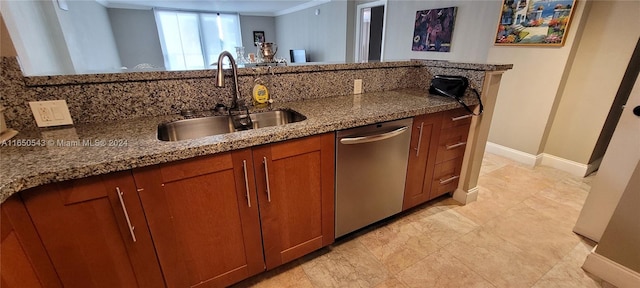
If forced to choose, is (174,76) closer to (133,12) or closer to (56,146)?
(56,146)

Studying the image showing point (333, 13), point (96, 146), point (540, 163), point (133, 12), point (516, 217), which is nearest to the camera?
point (96, 146)

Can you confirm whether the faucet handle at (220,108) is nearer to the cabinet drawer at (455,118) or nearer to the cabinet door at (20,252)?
the cabinet door at (20,252)

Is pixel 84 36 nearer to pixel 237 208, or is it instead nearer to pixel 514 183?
pixel 237 208

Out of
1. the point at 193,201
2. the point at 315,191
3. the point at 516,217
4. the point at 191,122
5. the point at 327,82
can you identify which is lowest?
the point at 516,217

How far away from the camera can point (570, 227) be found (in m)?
1.82

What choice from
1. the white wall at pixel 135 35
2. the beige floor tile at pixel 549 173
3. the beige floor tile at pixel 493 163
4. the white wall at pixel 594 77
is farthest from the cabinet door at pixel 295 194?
the white wall at pixel 135 35

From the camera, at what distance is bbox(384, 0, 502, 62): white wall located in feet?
9.52

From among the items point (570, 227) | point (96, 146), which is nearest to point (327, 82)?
point (96, 146)

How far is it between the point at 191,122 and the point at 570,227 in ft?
8.48

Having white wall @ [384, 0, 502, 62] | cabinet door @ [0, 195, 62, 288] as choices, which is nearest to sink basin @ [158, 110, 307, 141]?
cabinet door @ [0, 195, 62, 288]

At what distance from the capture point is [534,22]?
8.04 feet

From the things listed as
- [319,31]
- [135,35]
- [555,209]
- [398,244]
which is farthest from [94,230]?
[135,35]

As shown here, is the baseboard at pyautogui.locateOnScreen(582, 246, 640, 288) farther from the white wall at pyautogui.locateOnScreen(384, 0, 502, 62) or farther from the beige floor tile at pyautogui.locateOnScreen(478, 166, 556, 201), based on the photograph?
the white wall at pyautogui.locateOnScreen(384, 0, 502, 62)

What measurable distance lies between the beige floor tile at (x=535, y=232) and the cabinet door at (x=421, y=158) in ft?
1.72
